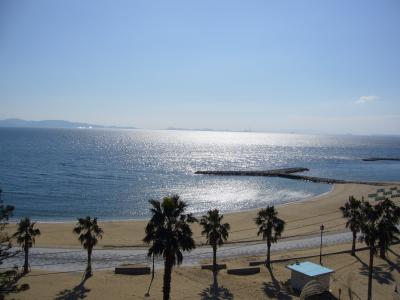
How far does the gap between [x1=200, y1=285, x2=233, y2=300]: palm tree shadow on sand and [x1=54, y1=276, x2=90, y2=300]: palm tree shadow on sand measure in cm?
829

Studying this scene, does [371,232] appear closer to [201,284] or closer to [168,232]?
[201,284]

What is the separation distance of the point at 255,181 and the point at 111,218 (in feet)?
175

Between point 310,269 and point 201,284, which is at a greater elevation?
point 310,269

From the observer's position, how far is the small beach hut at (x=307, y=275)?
85.4ft

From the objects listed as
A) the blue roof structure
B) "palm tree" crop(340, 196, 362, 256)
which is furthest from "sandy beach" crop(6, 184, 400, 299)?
the blue roof structure

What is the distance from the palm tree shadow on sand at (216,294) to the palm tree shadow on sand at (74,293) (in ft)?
27.2

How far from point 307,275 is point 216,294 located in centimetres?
673

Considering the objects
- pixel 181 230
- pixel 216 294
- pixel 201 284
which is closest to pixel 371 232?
pixel 216 294

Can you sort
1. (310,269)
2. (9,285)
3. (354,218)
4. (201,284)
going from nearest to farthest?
1. (9,285)
2. (310,269)
3. (201,284)
4. (354,218)

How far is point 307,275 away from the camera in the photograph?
2606cm

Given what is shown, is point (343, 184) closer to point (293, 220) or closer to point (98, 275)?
point (293, 220)

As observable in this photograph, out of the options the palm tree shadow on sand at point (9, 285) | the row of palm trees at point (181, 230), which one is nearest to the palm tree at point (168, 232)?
the row of palm trees at point (181, 230)

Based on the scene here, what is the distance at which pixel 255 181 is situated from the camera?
331ft

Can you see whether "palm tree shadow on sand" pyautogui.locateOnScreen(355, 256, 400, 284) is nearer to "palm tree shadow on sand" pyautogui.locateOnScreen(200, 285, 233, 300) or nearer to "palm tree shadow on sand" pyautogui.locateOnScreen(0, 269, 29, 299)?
"palm tree shadow on sand" pyautogui.locateOnScreen(200, 285, 233, 300)
